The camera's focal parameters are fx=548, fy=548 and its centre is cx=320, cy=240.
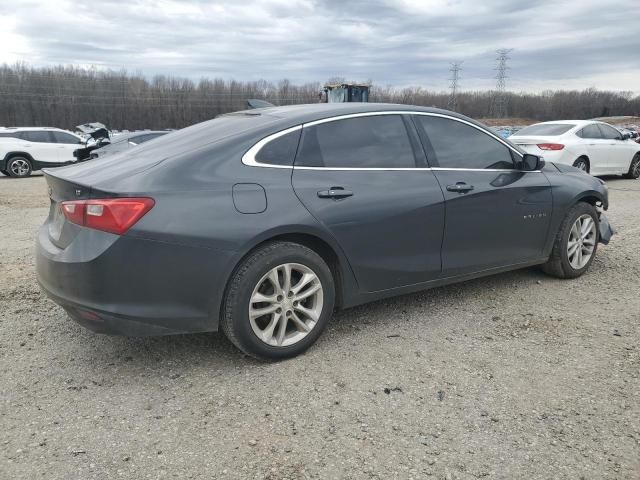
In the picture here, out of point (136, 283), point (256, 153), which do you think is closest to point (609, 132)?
point (256, 153)

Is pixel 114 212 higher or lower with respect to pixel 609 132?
lower

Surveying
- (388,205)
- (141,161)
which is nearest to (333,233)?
(388,205)

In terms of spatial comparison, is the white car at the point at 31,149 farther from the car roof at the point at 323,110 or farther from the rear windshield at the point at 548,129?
the car roof at the point at 323,110

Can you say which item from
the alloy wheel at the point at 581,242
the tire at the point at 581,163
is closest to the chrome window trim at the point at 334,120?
the alloy wheel at the point at 581,242

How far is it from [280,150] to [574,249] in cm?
308

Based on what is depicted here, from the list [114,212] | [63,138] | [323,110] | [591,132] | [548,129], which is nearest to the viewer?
[114,212]

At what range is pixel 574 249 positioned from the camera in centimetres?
500

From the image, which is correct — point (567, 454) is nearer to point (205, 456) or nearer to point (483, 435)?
point (483, 435)

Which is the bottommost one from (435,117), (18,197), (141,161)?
(18,197)

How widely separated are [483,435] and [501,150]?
259 cm

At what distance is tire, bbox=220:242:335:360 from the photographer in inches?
125

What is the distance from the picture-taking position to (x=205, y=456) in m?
2.48

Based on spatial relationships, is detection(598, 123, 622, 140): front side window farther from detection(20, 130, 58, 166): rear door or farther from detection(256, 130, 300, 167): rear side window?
detection(20, 130, 58, 166): rear door

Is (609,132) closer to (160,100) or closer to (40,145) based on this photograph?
(40,145)
